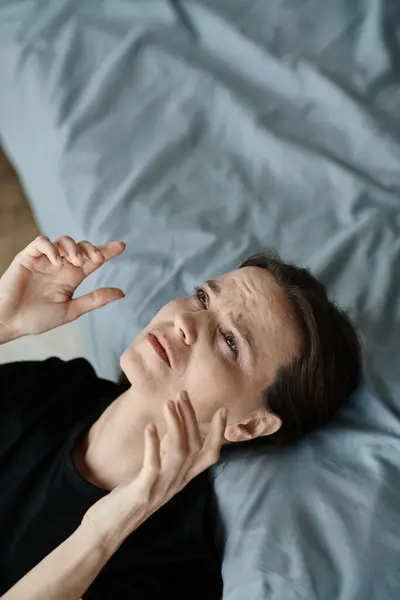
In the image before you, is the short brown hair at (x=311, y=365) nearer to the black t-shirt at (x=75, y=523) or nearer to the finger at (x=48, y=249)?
the black t-shirt at (x=75, y=523)

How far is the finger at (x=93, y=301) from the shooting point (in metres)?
1.06

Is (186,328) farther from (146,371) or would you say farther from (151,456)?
(151,456)

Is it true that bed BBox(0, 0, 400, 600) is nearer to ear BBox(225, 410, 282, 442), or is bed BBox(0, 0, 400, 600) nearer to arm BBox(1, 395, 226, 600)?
ear BBox(225, 410, 282, 442)

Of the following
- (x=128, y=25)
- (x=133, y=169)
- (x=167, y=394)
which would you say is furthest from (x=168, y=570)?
(x=128, y=25)

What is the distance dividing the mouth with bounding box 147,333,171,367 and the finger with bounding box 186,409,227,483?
123 millimetres

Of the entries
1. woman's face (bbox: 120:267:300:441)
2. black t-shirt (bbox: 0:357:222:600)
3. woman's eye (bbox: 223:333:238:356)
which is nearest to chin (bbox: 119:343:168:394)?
woman's face (bbox: 120:267:300:441)

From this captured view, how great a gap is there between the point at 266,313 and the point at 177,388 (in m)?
0.17

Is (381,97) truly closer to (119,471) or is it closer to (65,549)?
(119,471)

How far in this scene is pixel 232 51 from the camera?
1509 mm

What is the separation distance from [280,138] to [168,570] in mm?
855

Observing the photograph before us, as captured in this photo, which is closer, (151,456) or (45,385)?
(151,456)

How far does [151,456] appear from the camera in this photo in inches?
30.6

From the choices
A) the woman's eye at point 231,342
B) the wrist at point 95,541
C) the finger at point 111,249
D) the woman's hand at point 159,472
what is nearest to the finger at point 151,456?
the woman's hand at point 159,472

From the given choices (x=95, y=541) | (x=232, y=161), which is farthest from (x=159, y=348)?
(x=232, y=161)
